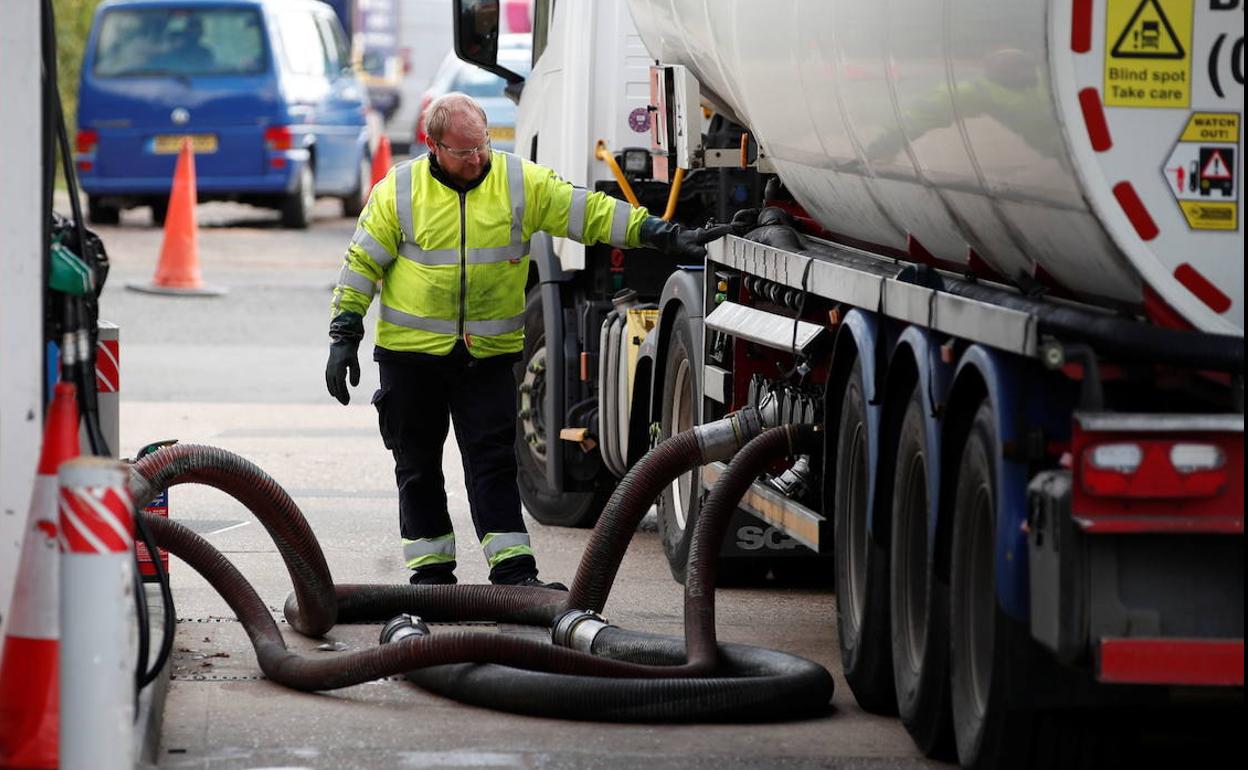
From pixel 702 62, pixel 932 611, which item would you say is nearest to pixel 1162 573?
pixel 932 611

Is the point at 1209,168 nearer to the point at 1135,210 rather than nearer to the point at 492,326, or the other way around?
the point at 1135,210

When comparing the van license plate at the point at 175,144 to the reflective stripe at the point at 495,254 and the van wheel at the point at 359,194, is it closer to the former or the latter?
the van wheel at the point at 359,194

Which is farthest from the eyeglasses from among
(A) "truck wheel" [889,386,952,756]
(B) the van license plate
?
(B) the van license plate

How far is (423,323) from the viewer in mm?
8289

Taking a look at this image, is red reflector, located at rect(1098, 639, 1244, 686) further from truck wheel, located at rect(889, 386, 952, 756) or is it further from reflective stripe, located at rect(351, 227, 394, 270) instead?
reflective stripe, located at rect(351, 227, 394, 270)

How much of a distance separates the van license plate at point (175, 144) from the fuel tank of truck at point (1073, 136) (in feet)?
56.6

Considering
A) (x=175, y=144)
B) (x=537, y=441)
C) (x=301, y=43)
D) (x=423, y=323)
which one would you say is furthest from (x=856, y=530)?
(x=301, y=43)

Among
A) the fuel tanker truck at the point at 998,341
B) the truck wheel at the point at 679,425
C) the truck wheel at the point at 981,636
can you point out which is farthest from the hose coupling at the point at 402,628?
the truck wheel at the point at 981,636

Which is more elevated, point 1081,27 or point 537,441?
point 1081,27

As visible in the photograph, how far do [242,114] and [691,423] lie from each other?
14773 millimetres

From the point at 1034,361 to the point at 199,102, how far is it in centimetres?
1868

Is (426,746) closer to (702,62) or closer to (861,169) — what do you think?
(861,169)

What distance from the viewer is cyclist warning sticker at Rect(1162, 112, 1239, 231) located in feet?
16.9

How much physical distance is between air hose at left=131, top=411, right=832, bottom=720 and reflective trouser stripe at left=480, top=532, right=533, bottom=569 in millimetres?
479
